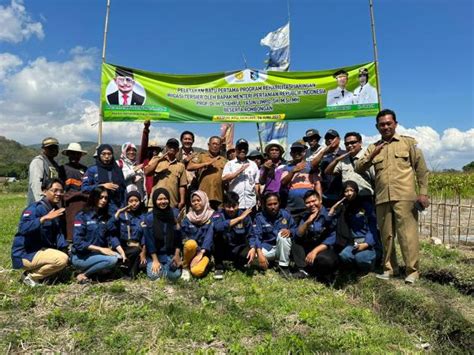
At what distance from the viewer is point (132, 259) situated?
523cm

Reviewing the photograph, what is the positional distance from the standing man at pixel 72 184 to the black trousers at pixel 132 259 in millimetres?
992

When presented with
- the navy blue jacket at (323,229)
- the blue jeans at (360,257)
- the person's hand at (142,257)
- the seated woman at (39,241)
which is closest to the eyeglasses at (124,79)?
the seated woman at (39,241)

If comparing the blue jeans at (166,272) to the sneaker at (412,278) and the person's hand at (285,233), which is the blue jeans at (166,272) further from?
the sneaker at (412,278)

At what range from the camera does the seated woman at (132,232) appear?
17.2 ft

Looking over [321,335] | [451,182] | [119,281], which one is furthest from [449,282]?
[451,182]

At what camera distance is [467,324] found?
3.63 m

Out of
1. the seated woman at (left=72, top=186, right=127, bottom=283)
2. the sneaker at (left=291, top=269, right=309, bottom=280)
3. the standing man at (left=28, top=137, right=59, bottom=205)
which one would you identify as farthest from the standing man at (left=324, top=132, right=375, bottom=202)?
the standing man at (left=28, top=137, right=59, bottom=205)

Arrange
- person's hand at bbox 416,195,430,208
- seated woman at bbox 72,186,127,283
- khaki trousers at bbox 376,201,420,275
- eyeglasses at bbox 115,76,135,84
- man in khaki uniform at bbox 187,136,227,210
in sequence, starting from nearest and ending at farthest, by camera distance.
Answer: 1. person's hand at bbox 416,195,430,208
2. khaki trousers at bbox 376,201,420,275
3. seated woman at bbox 72,186,127,283
4. man in khaki uniform at bbox 187,136,227,210
5. eyeglasses at bbox 115,76,135,84

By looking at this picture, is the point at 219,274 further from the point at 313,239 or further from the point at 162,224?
the point at 313,239

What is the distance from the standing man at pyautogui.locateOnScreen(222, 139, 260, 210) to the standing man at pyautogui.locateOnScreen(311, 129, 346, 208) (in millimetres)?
1041

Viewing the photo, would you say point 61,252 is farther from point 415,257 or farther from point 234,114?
point 415,257

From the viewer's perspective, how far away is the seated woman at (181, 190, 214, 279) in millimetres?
5250

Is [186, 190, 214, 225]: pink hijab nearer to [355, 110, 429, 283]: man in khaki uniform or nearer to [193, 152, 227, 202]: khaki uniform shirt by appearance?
[193, 152, 227, 202]: khaki uniform shirt

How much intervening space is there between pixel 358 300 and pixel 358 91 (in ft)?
13.7
